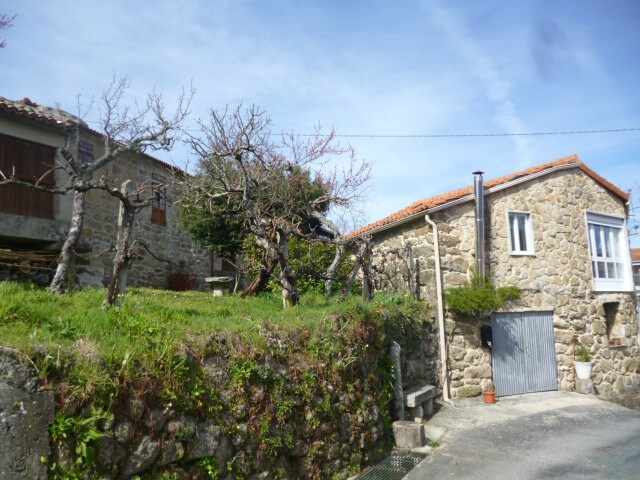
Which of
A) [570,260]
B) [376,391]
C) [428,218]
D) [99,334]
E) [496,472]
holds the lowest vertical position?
[496,472]

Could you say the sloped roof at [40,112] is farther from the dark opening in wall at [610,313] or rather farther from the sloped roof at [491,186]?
the dark opening in wall at [610,313]

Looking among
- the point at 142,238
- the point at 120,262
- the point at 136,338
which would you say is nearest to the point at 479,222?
the point at 120,262

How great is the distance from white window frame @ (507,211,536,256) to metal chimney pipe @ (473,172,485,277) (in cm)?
130

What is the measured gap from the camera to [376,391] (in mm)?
7680

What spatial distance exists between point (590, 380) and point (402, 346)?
20.6 ft

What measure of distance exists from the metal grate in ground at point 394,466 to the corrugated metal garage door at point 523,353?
5047 mm

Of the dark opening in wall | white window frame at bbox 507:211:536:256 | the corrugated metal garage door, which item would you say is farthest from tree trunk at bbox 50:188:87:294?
the dark opening in wall

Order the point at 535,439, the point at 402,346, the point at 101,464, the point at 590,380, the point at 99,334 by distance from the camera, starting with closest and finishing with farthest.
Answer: the point at 101,464 → the point at 99,334 → the point at 535,439 → the point at 402,346 → the point at 590,380

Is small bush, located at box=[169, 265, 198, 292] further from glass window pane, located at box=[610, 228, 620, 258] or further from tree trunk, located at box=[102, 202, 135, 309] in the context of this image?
glass window pane, located at box=[610, 228, 620, 258]

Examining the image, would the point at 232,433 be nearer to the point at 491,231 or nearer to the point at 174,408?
the point at 174,408

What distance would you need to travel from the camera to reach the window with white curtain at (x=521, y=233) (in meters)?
12.5

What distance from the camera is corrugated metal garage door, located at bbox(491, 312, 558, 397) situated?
11781mm

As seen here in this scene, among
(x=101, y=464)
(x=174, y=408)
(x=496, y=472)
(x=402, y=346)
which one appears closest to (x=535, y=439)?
(x=496, y=472)

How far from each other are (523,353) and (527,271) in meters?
2.07
